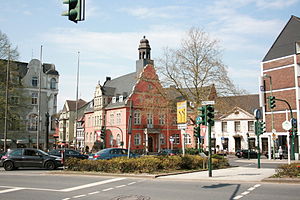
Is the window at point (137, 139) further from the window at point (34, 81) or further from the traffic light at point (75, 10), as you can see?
the traffic light at point (75, 10)

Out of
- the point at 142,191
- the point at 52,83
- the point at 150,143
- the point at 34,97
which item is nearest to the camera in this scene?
the point at 142,191

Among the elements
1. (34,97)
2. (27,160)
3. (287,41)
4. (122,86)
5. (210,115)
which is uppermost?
(287,41)

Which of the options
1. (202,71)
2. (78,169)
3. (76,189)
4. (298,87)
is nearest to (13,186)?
(76,189)

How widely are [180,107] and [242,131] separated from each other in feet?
157

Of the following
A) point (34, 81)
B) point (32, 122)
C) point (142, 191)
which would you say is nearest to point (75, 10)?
point (142, 191)

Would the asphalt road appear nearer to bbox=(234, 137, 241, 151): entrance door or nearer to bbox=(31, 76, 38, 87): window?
bbox=(31, 76, 38, 87): window

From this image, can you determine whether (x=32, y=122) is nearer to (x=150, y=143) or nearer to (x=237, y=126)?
(x=150, y=143)

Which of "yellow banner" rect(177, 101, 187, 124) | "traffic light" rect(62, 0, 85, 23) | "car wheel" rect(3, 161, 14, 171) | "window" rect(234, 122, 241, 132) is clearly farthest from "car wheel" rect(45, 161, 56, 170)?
"window" rect(234, 122, 241, 132)

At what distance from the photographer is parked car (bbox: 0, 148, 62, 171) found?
74.0 ft

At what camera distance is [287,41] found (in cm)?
4322

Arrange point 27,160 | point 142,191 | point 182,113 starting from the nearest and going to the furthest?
point 142,191
point 182,113
point 27,160

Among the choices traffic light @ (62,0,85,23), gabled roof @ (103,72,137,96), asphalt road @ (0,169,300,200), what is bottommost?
asphalt road @ (0,169,300,200)

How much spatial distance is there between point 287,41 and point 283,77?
5.19 meters

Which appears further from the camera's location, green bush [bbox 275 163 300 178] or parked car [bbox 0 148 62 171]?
parked car [bbox 0 148 62 171]
